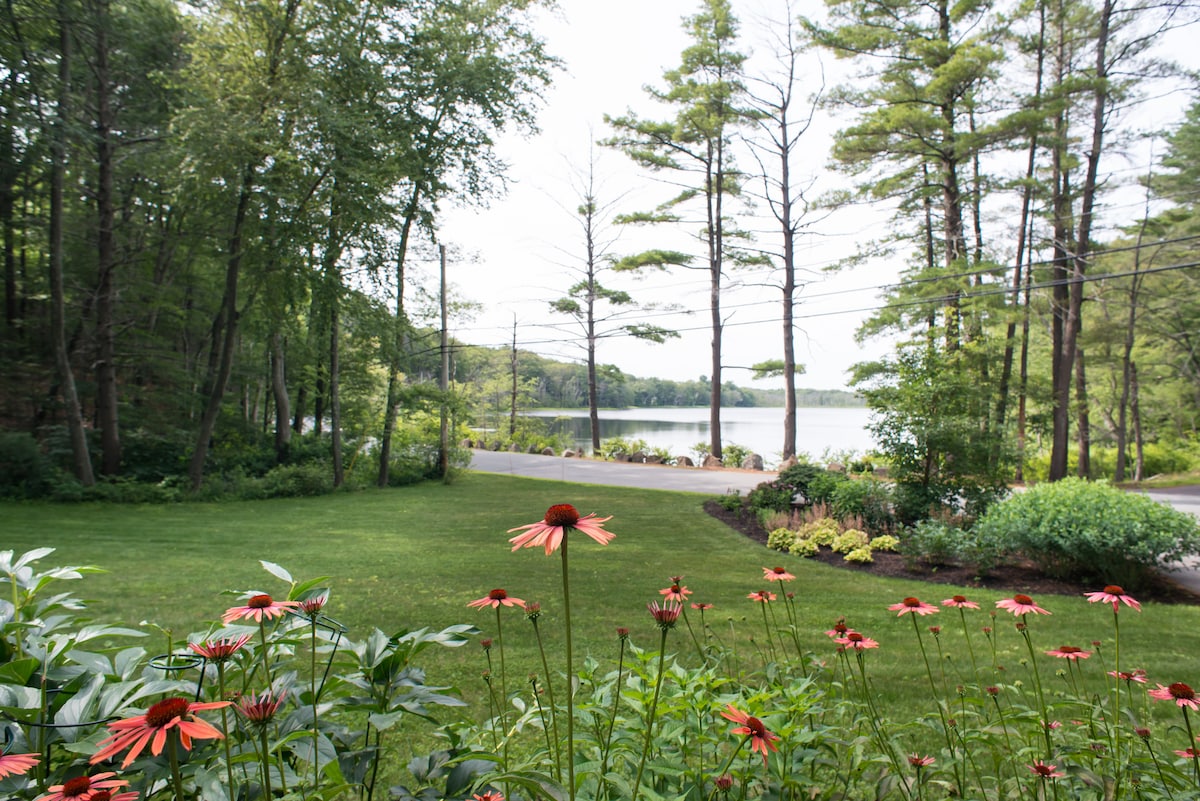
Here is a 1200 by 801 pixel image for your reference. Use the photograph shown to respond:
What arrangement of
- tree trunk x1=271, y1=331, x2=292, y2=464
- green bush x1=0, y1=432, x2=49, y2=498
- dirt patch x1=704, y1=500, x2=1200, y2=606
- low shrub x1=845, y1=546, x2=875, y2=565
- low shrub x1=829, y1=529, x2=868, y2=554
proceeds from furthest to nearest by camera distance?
tree trunk x1=271, y1=331, x2=292, y2=464 < green bush x1=0, y1=432, x2=49, y2=498 < low shrub x1=829, y1=529, x2=868, y2=554 < low shrub x1=845, y1=546, x2=875, y2=565 < dirt patch x1=704, y1=500, x2=1200, y2=606

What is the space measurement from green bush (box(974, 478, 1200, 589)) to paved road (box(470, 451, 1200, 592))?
5.15 metres

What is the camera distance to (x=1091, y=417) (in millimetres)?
25734

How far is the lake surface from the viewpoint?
1716cm

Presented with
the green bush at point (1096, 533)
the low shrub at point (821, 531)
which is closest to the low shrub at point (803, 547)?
the low shrub at point (821, 531)

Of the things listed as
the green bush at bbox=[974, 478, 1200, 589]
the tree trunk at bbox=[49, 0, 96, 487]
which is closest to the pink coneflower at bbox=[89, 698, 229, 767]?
the green bush at bbox=[974, 478, 1200, 589]

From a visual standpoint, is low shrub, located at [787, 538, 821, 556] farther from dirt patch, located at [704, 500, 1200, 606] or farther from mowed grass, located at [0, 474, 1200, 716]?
mowed grass, located at [0, 474, 1200, 716]

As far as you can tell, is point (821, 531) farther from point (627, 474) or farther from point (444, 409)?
point (444, 409)

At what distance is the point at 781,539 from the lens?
7316 mm

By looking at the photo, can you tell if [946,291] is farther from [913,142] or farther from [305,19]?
[305,19]

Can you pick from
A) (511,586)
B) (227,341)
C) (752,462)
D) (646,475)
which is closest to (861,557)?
(511,586)

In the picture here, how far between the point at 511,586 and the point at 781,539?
3565 mm

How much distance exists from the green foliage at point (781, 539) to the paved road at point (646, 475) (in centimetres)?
336

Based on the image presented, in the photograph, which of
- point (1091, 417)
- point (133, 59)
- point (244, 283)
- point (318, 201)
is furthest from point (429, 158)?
point (1091, 417)

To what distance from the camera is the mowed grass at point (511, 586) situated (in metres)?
3.67
